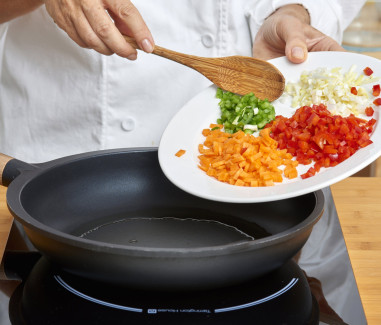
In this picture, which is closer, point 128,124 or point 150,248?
point 150,248

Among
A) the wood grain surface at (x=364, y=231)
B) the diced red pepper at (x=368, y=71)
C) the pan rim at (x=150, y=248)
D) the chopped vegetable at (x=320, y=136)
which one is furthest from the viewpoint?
the diced red pepper at (x=368, y=71)

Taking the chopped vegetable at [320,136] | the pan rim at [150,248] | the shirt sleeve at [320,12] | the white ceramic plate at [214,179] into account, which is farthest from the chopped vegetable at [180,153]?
the shirt sleeve at [320,12]

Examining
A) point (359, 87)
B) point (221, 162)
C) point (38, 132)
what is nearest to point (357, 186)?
point (359, 87)

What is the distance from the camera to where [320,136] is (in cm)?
91

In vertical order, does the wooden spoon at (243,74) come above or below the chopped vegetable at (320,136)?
above

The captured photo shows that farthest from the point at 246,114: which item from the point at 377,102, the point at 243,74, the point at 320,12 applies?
the point at 320,12

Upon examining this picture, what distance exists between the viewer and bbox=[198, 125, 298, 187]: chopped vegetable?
888 mm

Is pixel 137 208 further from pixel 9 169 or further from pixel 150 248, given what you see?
pixel 150 248

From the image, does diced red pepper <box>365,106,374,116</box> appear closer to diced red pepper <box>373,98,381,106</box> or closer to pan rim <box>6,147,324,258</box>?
diced red pepper <box>373,98,381,106</box>

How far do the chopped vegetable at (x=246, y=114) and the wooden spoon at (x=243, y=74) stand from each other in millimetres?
28

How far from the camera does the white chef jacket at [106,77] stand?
1296mm

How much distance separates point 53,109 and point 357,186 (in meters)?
0.66

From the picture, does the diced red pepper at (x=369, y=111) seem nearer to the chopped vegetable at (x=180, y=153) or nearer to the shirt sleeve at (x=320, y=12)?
the chopped vegetable at (x=180, y=153)

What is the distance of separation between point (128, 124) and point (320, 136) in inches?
21.0
